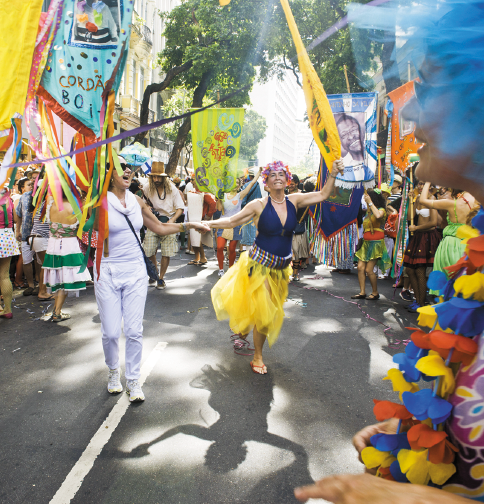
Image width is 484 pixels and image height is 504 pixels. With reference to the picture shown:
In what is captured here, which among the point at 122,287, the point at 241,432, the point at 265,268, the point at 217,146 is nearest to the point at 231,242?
the point at 217,146

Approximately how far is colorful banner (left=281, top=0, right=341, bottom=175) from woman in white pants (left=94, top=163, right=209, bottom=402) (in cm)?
172

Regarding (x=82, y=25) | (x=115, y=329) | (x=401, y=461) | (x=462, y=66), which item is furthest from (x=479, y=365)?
(x=115, y=329)

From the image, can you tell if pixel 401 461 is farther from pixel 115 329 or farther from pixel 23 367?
pixel 23 367

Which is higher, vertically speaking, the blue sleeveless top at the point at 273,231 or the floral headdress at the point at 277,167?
the floral headdress at the point at 277,167

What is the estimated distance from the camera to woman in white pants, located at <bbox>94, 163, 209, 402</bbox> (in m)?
3.64

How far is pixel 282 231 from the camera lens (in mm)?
4438

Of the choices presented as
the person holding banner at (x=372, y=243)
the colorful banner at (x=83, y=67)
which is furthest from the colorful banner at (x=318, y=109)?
the person holding banner at (x=372, y=243)

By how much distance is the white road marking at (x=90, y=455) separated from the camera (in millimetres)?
2522

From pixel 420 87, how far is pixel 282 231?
11.5 ft

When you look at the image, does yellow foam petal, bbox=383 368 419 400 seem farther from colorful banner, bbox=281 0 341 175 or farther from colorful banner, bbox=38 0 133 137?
colorful banner, bbox=281 0 341 175

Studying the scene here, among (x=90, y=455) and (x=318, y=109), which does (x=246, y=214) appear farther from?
(x=90, y=455)

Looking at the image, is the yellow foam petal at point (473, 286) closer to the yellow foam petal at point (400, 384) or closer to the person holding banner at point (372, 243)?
the yellow foam petal at point (400, 384)

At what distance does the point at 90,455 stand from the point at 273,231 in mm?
2614

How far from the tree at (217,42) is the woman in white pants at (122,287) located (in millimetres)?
13522
